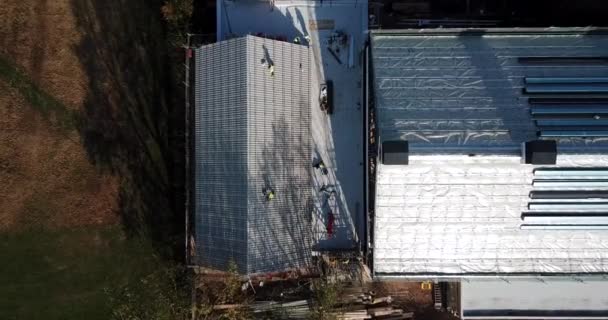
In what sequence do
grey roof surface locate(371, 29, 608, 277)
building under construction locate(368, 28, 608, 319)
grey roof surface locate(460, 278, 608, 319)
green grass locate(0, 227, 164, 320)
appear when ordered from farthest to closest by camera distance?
green grass locate(0, 227, 164, 320) < grey roof surface locate(460, 278, 608, 319) < grey roof surface locate(371, 29, 608, 277) < building under construction locate(368, 28, 608, 319)

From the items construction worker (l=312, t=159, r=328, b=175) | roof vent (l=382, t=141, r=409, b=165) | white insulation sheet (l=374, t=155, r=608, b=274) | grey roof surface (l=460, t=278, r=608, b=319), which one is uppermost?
roof vent (l=382, t=141, r=409, b=165)

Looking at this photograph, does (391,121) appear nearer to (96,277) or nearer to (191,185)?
(191,185)

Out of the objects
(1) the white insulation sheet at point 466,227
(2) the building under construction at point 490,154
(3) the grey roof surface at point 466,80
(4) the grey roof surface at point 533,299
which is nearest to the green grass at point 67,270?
(1) the white insulation sheet at point 466,227

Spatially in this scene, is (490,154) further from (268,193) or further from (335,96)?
(268,193)

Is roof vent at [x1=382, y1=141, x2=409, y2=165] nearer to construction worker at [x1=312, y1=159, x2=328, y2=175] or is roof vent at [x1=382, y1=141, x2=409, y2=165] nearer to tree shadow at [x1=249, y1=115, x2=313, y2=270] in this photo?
tree shadow at [x1=249, y1=115, x2=313, y2=270]

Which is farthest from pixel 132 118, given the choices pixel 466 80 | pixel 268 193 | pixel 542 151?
pixel 542 151

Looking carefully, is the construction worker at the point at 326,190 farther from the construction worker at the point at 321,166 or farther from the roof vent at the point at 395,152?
the roof vent at the point at 395,152

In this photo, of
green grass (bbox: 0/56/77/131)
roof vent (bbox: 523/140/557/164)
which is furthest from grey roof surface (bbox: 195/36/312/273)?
roof vent (bbox: 523/140/557/164)
